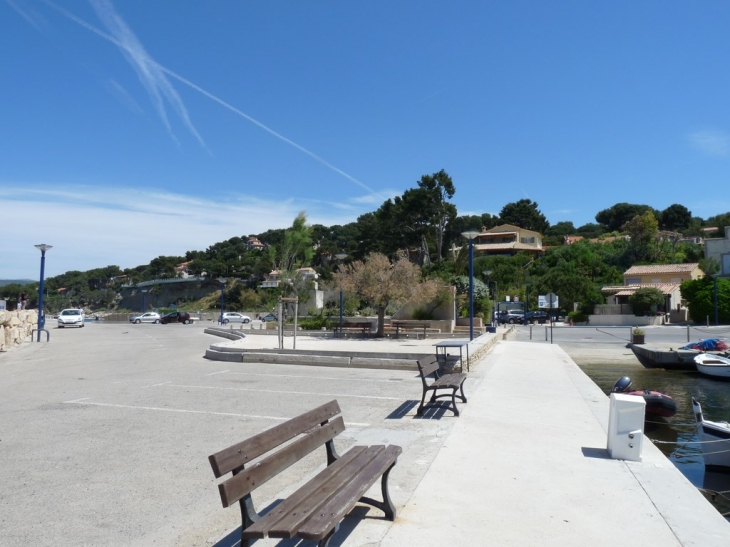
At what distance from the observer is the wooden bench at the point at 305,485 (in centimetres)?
343

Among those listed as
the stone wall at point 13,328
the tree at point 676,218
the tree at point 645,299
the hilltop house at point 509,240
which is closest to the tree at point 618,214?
the tree at point 676,218

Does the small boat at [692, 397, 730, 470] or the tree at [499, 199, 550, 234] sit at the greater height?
the tree at [499, 199, 550, 234]

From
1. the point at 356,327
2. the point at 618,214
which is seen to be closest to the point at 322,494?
the point at 356,327

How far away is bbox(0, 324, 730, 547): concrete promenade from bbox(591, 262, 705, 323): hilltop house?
4383 cm

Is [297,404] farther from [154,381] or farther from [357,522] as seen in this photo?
[357,522]

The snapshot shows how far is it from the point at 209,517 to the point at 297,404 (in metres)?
5.48

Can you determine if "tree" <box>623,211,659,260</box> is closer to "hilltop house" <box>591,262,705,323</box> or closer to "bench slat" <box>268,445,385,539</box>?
"hilltop house" <box>591,262,705,323</box>

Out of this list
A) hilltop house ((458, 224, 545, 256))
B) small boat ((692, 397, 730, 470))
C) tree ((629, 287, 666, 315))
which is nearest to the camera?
small boat ((692, 397, 730, 470))

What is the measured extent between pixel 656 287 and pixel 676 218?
7572 centimetres

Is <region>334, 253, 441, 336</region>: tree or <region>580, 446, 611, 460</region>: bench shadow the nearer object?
<region>580, 446, 611, 460</region>: bench shadow

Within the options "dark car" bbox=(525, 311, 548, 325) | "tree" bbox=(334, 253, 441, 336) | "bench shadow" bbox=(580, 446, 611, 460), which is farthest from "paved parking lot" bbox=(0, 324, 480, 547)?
"dark car" bbox=(525, 311, 548, 325)

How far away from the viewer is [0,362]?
61.1 feet

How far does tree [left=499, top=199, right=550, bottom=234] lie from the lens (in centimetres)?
10500

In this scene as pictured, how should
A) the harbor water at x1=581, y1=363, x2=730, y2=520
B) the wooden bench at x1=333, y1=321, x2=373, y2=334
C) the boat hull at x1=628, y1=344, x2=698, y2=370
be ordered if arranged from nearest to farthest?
the harbor water at x1=581, y1=363, x2=730, y2=520 → the boat hull at x1=628, y1=344, x2=698, y2=370 → the wooden bench at x1=333, y1=321, x2=373, y2=334
